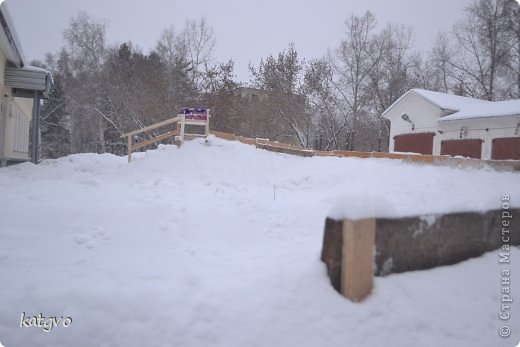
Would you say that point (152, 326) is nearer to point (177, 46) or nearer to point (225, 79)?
point (225, 79)

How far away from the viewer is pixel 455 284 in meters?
3.38

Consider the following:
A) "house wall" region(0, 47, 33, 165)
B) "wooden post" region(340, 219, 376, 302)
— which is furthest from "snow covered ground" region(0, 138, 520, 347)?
"house wall" region(0, 47, 33, 165)

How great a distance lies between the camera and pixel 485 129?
19016 mm

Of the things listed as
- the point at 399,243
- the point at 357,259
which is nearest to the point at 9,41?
the point at 357,259

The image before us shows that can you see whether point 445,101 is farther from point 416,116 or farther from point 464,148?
point 464,148

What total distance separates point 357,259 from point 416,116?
23814mm

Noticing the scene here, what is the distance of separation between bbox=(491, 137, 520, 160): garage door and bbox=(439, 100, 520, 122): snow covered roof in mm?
1472

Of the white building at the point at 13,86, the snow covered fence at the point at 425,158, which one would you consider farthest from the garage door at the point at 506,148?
the white building at the point at 13,86

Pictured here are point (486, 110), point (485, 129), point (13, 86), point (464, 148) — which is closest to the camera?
point (13, 86)

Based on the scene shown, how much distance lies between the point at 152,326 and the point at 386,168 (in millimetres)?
8357

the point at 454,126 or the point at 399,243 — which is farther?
the point at 454,126

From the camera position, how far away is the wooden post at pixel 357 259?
2.91m

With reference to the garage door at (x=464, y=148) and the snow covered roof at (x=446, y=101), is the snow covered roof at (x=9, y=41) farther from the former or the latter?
the snow covered roof at (x=446, y=101)

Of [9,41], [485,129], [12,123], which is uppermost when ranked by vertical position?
[9,41]
